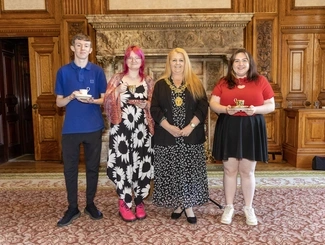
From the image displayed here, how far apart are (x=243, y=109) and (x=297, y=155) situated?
2.81 metres

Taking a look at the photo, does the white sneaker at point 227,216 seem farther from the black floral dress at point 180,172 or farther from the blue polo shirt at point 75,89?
the blue polo shirt at point 75,89

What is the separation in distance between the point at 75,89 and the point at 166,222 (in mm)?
1343

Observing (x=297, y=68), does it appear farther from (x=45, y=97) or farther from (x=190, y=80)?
(x=45, y=97)

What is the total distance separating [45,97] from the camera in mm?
5387

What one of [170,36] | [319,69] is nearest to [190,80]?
[170,36]

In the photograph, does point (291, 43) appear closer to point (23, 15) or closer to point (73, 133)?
point (73, 133)

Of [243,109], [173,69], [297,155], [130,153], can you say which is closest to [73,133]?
[130,153]

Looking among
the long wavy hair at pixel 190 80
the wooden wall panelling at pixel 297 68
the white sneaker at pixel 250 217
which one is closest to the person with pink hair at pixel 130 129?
the long wavy hair at pixel 190 80

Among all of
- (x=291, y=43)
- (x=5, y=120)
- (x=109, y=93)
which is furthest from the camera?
(x=5, y=120)

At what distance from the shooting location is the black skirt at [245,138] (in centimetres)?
246

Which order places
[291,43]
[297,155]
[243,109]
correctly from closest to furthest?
[243,109] < [297,155] < [291,43]

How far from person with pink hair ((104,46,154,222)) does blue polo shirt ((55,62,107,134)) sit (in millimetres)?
153

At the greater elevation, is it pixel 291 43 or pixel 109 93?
pixel 291 43

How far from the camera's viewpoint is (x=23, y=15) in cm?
517
